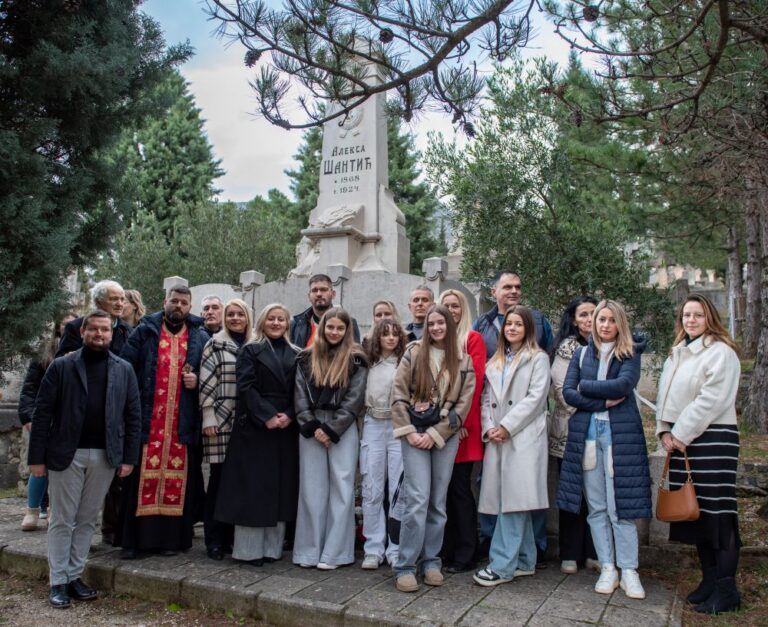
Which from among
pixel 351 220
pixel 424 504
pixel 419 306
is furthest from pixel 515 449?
pixel 351 220

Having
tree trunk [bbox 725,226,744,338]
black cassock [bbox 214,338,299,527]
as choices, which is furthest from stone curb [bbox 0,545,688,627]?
tree trunk [bbox 725,226,744,338]

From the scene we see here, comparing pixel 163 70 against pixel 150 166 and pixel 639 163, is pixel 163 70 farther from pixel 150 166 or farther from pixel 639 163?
pixel 150 166

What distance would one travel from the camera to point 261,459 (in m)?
4.63

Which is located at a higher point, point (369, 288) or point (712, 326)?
point (369, 288)

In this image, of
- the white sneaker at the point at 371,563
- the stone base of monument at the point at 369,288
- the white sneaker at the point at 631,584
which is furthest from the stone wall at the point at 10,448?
the white sneaker at the point at 631,584

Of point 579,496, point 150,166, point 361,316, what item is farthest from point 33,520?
point 150,166

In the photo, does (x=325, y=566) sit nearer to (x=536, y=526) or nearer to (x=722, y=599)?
(x=536, y=526)

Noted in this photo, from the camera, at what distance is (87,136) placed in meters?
6.70

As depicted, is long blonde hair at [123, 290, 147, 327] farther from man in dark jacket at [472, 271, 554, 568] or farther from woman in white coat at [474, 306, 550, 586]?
woman in white coat at [474, 306, 550, 586]

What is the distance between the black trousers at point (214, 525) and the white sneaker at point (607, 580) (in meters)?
2.56

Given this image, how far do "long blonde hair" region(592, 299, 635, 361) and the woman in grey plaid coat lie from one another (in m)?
2.52

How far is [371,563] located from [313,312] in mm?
2166

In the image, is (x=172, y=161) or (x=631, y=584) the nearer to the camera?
(x=631, y=584)

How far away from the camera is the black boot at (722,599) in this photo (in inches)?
152
